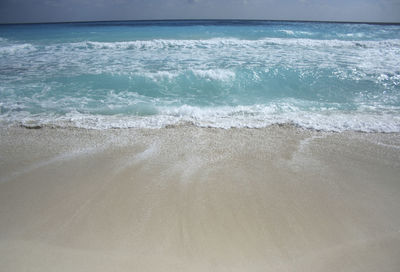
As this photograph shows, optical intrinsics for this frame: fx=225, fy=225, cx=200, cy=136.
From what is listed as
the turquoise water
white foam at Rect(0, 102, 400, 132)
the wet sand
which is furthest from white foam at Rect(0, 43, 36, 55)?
the wet sand

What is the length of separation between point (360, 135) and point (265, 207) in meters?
2.77

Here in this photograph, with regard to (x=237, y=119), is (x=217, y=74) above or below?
above

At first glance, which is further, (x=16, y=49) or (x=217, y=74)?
(x=16, y=49)

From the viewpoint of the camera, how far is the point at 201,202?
2531mm

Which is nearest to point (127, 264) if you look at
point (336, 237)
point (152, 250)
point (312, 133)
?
point (152, 250)

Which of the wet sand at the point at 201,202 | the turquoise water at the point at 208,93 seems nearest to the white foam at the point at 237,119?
the turquoise water at the point at 208,93

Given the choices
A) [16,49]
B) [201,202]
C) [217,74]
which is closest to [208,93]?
[217,74]

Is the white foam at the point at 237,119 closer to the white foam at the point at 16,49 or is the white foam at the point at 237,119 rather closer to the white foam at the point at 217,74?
the white foam at the point at 217,74

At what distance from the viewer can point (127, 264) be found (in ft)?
5.99

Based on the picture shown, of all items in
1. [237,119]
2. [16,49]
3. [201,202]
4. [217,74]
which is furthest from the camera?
[16,49]

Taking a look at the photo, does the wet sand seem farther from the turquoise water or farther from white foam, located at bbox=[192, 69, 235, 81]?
white foam, located at bbox=[192, 69, 235, 81]

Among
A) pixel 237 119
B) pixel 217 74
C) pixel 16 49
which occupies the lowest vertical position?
pixel 237 119

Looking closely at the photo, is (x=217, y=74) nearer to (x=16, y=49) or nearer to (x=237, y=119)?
(x=237, y=119)

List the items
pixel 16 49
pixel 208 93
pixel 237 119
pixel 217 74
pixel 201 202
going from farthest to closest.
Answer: pixel 16 49 → pixel 217 74 → pixel 208 93 → pixel 237 119 → pixel 201 202
